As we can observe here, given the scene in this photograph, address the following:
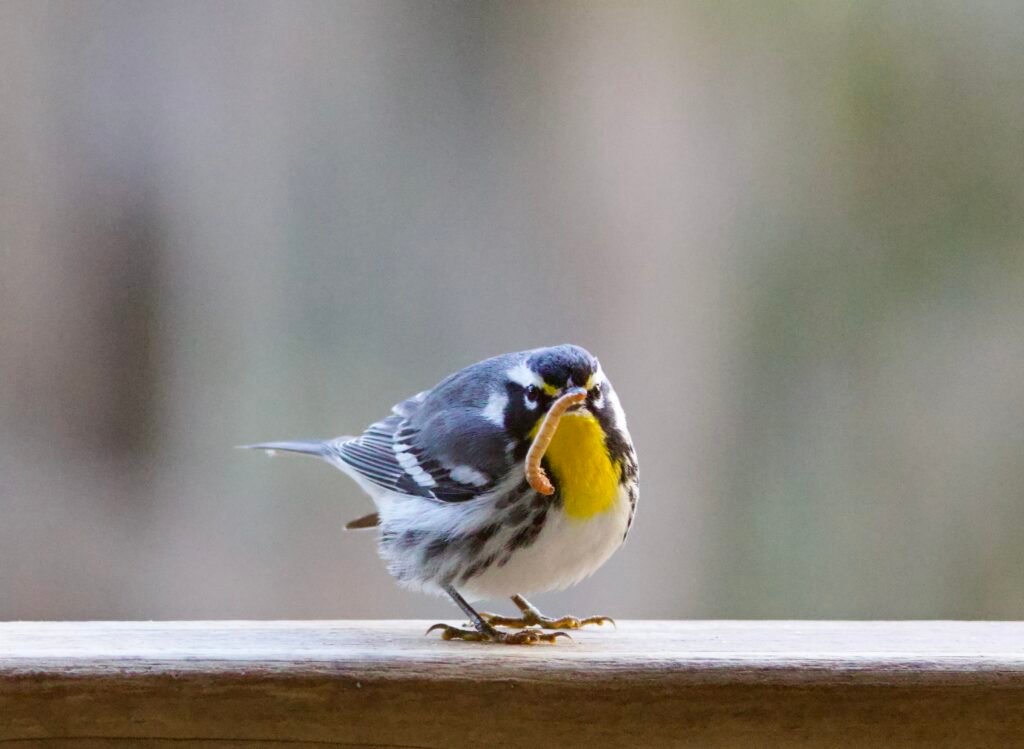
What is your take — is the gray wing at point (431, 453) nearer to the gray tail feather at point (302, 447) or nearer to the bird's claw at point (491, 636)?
the gray tail feather at point (302, 447)

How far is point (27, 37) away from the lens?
2.25 meters

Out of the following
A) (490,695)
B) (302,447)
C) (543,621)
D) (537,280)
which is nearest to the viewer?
(490,695)

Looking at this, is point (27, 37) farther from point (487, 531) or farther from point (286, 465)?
point (487, 531)

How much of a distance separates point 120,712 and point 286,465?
1.21 meters

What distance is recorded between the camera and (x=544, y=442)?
1.60 m

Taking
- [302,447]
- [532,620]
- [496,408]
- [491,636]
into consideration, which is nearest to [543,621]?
[532,620]

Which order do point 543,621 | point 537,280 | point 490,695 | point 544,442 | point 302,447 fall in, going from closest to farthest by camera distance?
1. point 490,695
2. point 544,442
3. point 543,621
4. point 302,447
5. point 537,280

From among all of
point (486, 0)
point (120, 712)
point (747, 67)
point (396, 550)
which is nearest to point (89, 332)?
point (396, 550)

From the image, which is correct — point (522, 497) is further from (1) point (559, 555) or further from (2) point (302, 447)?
(2) point (302, 447)

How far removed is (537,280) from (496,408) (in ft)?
2.19

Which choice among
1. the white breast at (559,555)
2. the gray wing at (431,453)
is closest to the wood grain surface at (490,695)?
the white breast at (559,555)

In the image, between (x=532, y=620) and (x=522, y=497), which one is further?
(x=532, y=620)

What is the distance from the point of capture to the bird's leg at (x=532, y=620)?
5.79ft

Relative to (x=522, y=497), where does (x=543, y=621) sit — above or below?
below
